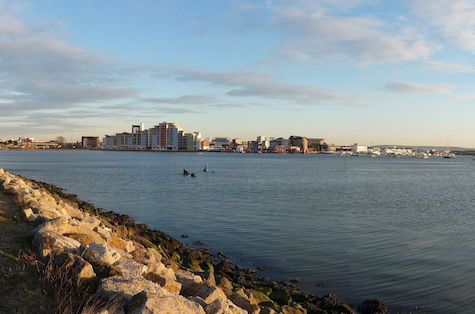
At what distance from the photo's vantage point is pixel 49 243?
744 centimetres

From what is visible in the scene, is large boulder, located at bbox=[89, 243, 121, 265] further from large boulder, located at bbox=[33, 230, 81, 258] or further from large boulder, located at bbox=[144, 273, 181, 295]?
large boulder, located at bbox=[144, 273, 181, 295]

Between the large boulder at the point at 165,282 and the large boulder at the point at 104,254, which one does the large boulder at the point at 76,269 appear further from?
the large boulder at the point at 165,282

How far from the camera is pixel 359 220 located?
26531mm

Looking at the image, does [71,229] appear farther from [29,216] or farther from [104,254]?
[104,254]

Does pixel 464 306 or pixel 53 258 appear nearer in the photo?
pixel 53 258

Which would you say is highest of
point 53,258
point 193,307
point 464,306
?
point 53,258

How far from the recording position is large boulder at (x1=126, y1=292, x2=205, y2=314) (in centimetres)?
550

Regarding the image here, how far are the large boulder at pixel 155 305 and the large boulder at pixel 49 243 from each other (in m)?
2.29

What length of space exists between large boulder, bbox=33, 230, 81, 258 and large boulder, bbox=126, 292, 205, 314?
2.29m

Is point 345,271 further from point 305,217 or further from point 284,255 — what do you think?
point 305,217

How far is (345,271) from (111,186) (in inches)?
1456

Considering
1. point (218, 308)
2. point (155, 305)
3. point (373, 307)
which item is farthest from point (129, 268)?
point (373, 307)

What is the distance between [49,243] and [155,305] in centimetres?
293

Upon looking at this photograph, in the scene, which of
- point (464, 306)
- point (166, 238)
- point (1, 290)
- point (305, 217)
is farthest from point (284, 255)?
point (1, 290)
